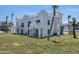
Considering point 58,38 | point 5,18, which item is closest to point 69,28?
point 58,38

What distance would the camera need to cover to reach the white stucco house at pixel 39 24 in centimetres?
836

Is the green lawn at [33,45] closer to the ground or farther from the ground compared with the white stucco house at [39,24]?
closer to the ground

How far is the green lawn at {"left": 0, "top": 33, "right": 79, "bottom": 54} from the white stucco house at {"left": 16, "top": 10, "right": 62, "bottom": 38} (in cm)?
7

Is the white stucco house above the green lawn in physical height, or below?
above

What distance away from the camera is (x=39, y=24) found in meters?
8.38

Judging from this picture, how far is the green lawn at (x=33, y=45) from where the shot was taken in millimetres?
8352

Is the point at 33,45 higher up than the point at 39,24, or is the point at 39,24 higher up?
the point at 39,24

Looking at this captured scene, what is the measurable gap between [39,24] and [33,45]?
0.82ft

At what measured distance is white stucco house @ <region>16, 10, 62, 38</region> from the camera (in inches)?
329

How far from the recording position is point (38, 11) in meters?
8.34

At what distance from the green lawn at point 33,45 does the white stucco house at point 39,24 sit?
0.07 metres

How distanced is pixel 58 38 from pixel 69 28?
0.17m

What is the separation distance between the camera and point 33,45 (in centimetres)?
838

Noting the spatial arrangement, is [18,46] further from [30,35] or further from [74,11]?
[74,11]
